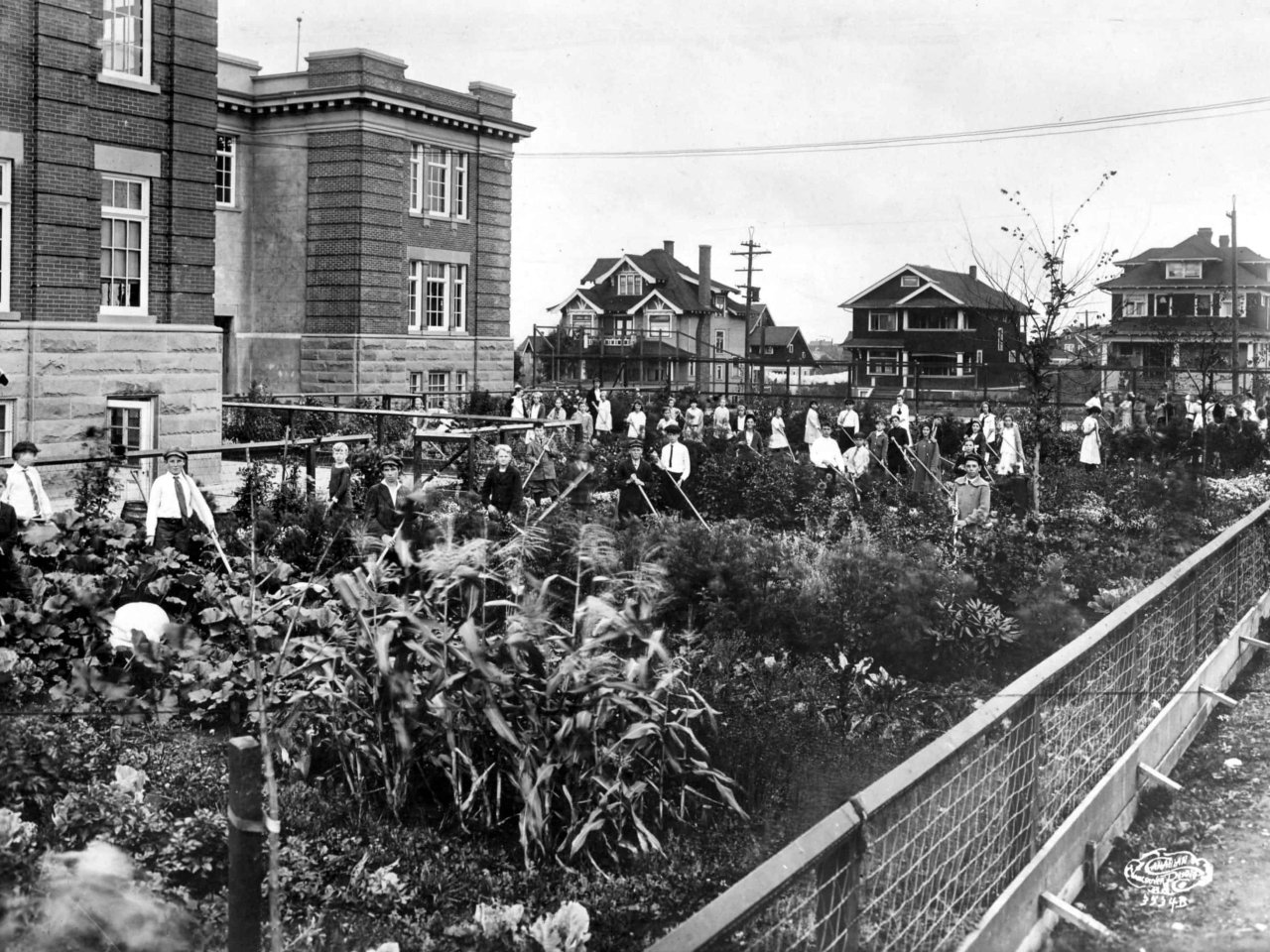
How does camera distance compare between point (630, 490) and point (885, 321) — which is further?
point (885, 321)

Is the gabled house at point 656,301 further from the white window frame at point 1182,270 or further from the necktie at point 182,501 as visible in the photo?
the necktie at point 182,501

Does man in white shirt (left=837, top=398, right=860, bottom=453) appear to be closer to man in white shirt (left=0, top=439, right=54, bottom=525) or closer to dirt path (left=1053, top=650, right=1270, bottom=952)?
man in white shirt (left=0, top=439, right=54, bottom=525)

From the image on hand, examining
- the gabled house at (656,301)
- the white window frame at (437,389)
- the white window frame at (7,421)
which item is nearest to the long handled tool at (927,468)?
the white window frame at (7,421)

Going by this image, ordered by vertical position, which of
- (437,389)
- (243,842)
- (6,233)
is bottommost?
(243,842)

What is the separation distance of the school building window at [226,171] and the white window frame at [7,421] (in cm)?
2029

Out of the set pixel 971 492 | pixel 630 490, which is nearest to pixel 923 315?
pixel 971 492

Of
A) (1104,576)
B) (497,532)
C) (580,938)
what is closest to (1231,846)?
(580,938)

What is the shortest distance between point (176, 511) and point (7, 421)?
9.83 metres

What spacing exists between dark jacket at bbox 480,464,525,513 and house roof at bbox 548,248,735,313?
5777 centimetres

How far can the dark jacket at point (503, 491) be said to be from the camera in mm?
14180

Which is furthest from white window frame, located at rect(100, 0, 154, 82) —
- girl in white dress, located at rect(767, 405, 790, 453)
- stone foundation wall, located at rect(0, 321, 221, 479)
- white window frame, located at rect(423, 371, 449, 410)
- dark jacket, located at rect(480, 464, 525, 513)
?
A: white window frame, located at rect(423, 371, 449, 410)

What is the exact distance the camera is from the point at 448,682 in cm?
642
